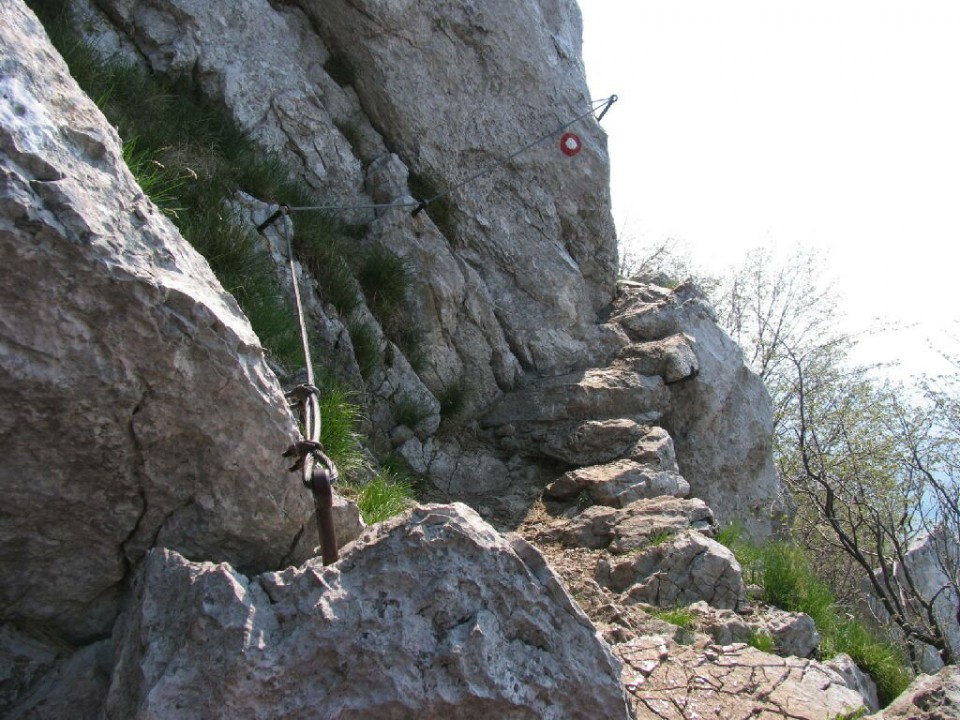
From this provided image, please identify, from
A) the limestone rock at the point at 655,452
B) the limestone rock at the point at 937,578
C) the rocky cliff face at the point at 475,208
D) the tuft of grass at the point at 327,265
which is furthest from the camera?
the limestone rock at the point at 937,578

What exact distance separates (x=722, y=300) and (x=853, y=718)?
1414 cm

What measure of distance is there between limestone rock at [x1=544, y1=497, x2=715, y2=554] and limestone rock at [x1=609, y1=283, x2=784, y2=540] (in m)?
1.83

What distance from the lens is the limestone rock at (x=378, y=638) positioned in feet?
6.46

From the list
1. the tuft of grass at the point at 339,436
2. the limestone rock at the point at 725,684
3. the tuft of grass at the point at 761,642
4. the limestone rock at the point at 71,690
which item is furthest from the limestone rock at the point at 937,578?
the limestone rock at the point at 71,690

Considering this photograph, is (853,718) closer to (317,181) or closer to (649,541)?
(649,541)

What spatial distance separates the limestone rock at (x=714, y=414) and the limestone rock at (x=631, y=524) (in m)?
1.83

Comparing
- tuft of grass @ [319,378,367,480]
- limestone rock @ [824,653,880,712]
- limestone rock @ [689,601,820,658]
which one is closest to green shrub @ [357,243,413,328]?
tuft of grass @ [319,378,367,480]

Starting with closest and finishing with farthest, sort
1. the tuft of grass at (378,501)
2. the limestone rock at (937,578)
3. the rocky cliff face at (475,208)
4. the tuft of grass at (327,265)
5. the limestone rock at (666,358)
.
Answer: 1. the tuft of grass at (378,501)
2. the tuft of grass at (327,265)
3. the rocky cliff face at (475,208)
4. the limestone rock at (937,578)
5. the limestone rock at (666,358)

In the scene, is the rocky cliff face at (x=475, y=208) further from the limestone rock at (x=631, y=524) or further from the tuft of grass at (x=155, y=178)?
the tuft of grass at (x=155, y=178)

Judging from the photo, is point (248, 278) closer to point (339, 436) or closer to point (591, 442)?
point (339, 436)

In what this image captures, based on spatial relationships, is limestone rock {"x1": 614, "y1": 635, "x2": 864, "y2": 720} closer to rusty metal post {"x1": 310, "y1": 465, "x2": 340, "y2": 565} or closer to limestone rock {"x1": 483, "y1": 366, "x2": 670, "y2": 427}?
rusty metal post {"x1": 310, "y1": 465, "x2": 340, "y2": 565}

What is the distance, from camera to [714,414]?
24.2 feet

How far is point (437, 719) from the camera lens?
2.01 meters

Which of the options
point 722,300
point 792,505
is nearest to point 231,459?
point 792,505
